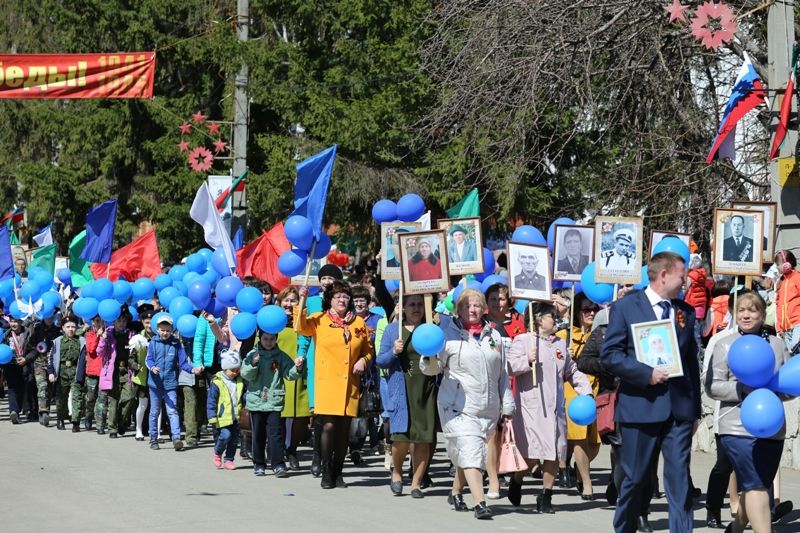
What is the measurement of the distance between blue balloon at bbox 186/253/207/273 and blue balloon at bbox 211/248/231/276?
1.88 meters

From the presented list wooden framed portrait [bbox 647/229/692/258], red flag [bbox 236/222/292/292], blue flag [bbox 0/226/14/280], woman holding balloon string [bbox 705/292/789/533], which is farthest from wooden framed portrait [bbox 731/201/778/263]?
blue flag [bbox 0/226/14/280]

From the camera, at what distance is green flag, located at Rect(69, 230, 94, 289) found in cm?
2200

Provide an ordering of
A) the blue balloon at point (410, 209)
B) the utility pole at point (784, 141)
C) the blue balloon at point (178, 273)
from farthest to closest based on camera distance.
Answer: the blue balloon at point (178, 273), the utility pole at point (784, 141), the blue balloon at point (410, 209)

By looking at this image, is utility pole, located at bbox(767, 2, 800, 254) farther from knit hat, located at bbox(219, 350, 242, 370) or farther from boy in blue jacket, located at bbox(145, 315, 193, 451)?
boy in blue jacket, located at bbox(145, 315, 193, 451)

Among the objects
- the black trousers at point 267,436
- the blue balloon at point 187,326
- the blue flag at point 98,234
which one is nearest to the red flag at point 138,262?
the blue flag at point 98,234

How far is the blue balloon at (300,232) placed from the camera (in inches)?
506

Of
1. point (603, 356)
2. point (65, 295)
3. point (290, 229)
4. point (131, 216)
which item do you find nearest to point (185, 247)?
point (131, 216)

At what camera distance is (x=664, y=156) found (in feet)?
60.1

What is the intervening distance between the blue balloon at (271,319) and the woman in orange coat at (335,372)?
25cm

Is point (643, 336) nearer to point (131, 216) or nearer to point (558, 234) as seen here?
point (558, 234)

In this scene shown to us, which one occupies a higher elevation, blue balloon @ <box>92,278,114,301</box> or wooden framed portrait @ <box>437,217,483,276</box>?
wooden framed portrait @ <box>437,217,483,276</box>

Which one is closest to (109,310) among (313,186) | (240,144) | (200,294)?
(200,294)

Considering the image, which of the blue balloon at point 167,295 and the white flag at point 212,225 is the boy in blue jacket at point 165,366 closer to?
the blue balloon at point 167,295

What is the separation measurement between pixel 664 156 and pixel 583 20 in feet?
8.46
